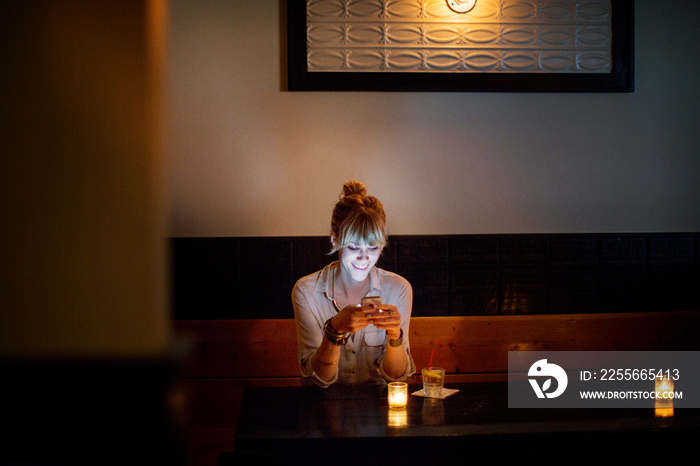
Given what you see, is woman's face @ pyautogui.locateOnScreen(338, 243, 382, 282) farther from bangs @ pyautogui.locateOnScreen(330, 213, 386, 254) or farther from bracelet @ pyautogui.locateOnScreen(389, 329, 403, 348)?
bracelet @ pyautogui.locateOnScreen(389, 329, 403, 348)

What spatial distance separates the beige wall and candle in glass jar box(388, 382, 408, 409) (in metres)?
1.33

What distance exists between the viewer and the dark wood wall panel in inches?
115

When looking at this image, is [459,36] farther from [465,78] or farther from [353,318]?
[353,318]

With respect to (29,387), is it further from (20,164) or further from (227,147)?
(227,147)

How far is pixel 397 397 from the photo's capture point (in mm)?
1799

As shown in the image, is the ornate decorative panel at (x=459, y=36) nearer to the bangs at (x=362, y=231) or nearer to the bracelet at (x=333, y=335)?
the bangs at (x=362, y=231)

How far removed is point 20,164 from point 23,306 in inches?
6.7

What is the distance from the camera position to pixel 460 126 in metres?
3.06

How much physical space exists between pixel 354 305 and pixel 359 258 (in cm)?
24

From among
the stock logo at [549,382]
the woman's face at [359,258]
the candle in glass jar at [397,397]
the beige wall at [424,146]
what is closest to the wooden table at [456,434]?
the candle in glass jar at [397,397]

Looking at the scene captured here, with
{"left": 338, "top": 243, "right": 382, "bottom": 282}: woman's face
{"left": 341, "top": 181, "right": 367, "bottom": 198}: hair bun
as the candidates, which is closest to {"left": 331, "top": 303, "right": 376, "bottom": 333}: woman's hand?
{"left": 338, "top": 243, "right": 382, "bottom": 282}: woman's face

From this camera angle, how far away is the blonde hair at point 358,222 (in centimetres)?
220

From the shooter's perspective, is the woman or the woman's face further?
the woman's face

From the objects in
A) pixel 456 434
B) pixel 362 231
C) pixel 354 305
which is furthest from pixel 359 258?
pixel 456 434
